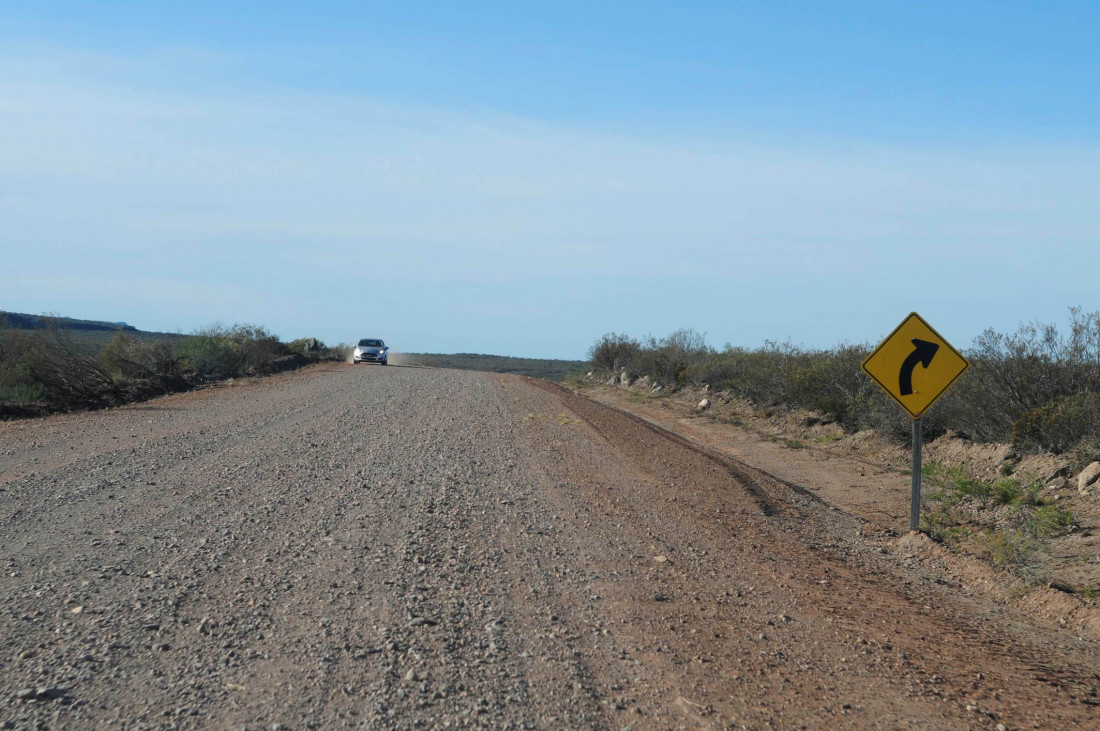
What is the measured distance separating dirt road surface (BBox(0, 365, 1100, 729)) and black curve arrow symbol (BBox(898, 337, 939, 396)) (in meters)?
1.84

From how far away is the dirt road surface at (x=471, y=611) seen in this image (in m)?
4.59

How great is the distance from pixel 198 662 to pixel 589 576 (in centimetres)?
318

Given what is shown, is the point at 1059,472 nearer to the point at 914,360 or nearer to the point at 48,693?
the point at 914,360

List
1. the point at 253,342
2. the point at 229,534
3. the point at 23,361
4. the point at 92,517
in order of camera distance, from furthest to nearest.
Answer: the point at 253,342 < the point at 23,361 < the point at 92,517 < the point at 229,534

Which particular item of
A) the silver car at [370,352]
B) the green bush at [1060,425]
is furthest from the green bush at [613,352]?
the green bush at [1060,425]

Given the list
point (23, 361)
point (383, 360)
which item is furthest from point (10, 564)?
point (383, 360)

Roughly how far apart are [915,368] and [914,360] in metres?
0.09

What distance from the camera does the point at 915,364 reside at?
10.0 metres

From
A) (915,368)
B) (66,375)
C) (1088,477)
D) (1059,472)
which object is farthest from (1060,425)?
(66,375)

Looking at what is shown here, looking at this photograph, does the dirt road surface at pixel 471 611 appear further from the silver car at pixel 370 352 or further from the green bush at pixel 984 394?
the silver car at pixel 370 352

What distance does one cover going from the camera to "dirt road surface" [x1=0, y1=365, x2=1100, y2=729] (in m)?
4.59

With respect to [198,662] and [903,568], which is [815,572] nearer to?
[903,568]

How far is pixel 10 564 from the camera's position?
22.3 ft

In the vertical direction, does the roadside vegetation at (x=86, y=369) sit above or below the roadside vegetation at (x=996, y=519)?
above
